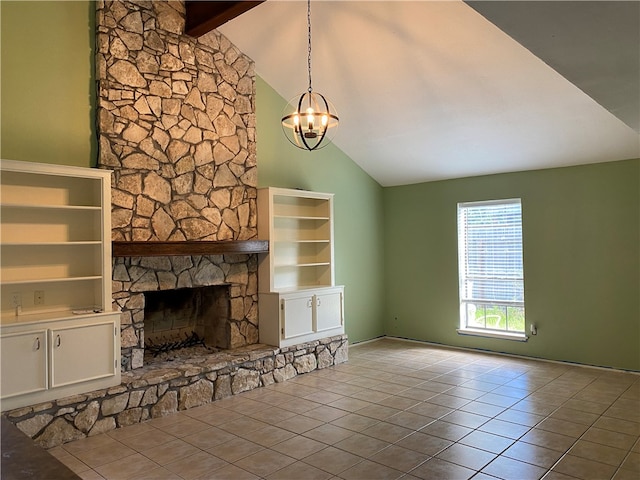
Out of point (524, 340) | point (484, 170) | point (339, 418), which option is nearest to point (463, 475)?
point (339, 418)

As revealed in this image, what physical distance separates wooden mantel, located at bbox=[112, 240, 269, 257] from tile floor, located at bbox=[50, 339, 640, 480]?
1527 mm

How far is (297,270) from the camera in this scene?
659cm

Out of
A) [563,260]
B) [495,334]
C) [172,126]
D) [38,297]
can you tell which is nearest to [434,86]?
[563,260]

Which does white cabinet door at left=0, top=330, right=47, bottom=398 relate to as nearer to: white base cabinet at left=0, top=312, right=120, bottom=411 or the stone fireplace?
white base cabinet at left=0, top=312, right=120, bottom=411

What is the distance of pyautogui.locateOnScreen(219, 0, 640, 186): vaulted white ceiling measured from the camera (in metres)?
4.66

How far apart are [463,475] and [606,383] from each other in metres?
2.91

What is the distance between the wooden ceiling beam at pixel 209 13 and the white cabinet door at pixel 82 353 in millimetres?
3183

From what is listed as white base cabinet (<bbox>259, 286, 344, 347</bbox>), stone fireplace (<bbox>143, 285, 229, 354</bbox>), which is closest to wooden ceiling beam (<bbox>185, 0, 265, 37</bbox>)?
stone fireplace (<bbox>143, 285, 229, 354</bbox>)

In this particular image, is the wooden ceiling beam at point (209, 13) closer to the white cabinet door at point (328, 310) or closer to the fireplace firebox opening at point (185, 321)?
the fireplace firebox opening at point (185, 321)

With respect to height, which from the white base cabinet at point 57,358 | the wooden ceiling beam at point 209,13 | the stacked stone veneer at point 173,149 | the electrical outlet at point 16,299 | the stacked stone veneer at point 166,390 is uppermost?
the wooden ceiling beam at point 209,13

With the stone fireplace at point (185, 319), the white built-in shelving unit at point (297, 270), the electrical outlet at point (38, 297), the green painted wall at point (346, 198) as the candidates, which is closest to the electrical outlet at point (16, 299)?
the electrical outlet at point (38, 297)

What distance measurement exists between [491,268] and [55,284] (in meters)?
5.33

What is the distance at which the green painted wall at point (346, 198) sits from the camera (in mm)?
6312

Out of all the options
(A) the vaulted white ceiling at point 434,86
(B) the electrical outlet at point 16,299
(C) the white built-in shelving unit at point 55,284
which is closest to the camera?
(C) the white built-in shelving unit at point 55,284
